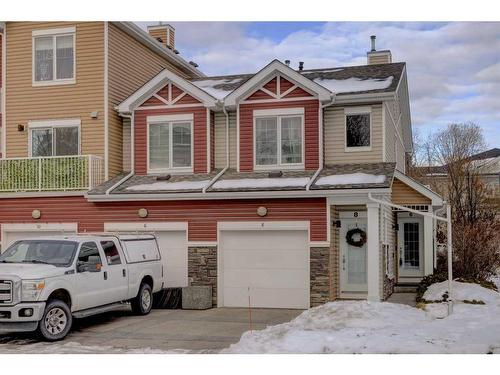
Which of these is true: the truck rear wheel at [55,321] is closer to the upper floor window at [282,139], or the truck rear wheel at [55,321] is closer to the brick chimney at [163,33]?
the upper floor window at [282,139]

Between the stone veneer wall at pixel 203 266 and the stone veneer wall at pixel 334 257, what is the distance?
299 centimetres

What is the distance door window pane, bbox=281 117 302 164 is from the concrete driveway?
13.3ft

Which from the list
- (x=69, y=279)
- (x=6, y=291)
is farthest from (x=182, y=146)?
(x=6, y=291)

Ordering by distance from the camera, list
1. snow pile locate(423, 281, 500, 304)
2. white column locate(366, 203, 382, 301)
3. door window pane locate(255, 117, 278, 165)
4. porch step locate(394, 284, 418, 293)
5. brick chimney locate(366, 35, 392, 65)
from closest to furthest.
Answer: white column locate(366, 203, 382, 301) → snow pile locate(423, 281, 500, 304) → door window pane locate(255, 117, 278, 165) → porch step locate(394, 284, 418, 293) → brick chimney locate(366, 35, 392, 65)

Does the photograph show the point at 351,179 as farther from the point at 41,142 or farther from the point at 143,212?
the point at 41,142

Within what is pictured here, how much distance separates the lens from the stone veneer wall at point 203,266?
16938 millimetres

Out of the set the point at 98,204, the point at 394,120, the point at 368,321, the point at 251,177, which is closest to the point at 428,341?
the point at 368,321

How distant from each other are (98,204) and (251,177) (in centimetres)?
430

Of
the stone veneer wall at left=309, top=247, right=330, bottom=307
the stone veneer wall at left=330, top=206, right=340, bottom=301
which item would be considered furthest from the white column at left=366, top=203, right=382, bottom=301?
the stone veneer wall at left=330, top=206, right=340, bottom=301

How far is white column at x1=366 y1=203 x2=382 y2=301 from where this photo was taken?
49.8 ft

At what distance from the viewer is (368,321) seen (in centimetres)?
1197

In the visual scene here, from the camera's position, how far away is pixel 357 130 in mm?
17609

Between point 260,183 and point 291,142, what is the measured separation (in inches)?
67.8

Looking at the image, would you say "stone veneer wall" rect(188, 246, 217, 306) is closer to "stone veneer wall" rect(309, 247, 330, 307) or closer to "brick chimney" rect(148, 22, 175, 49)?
"stone veneer wall" rect(309, 247, 330, 307)
